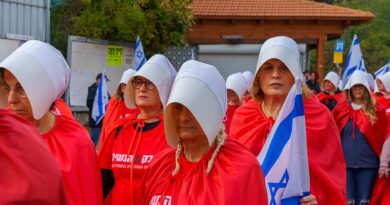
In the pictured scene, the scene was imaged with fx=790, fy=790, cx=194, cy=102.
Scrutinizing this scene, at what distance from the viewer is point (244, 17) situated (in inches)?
1008

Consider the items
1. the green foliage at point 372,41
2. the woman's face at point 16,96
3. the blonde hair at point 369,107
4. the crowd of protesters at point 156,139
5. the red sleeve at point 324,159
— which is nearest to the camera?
the crowd of protesters at point 156,139

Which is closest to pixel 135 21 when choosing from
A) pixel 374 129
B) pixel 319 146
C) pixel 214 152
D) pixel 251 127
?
pixel 374 129

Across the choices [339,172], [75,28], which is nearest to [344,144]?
[339,172]

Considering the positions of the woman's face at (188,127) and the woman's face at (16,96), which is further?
the woman's face at (16,96)

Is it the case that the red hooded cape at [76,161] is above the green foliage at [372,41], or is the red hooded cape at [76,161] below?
below

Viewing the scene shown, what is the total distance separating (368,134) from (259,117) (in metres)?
4.21

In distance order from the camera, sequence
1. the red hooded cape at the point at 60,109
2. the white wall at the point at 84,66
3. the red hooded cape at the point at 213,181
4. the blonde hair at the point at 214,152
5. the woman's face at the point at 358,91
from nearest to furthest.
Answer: the red hooded cape at the point at 213,181 → the blonde hair at the point at 214,152 → the red hooded cape at the point at 60,109 → the woman's face at the point at 358,91 → the white wall at the point at 84,66

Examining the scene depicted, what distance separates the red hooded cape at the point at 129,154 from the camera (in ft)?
17.5

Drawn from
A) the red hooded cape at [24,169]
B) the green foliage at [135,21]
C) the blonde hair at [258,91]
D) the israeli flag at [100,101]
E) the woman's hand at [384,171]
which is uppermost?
the green foliage at [135,21]

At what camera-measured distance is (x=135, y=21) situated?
1617 centimetres

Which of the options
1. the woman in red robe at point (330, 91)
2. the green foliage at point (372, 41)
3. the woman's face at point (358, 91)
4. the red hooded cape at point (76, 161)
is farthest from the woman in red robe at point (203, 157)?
the green foliage at point (372, 41)

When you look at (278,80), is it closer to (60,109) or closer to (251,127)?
(251,127)

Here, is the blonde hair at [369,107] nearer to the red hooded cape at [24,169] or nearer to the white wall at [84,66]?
the white wall at [84,66]

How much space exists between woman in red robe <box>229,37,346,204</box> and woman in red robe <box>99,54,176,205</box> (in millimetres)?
603
